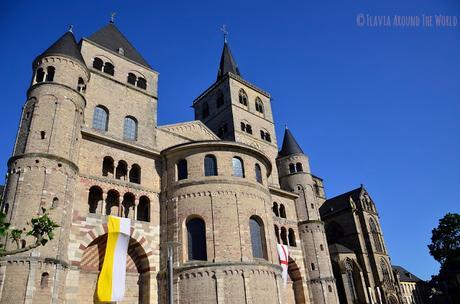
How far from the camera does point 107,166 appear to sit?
2364cm

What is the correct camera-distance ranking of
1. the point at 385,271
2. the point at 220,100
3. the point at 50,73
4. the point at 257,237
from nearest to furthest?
the point at 50,73 → the point at 257,237 → the point at 220,100 → the point at 385,271

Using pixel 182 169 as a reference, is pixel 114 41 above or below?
above

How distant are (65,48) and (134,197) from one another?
444 inches

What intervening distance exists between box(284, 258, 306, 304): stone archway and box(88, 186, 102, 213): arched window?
1833cm

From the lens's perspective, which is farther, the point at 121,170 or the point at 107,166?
the point at 121,170

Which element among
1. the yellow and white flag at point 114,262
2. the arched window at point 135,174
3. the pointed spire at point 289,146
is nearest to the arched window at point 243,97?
the pointed spire at point 289,146

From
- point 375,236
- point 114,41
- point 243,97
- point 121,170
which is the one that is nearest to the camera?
point 121,170

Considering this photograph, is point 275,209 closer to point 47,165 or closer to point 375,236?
point 47,165

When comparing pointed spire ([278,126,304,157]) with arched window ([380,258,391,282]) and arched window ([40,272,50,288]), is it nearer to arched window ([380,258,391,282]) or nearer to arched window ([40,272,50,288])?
arched window ([380,258,391,282])

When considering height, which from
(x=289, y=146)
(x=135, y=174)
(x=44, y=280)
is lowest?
(x=44, y=280)

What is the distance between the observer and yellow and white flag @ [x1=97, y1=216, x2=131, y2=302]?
19.0 metres

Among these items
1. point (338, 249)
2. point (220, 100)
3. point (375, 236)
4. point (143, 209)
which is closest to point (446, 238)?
point (375, 236)

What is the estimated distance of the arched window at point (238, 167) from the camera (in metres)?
25.0

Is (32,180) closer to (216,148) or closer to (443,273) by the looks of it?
(216,148)
